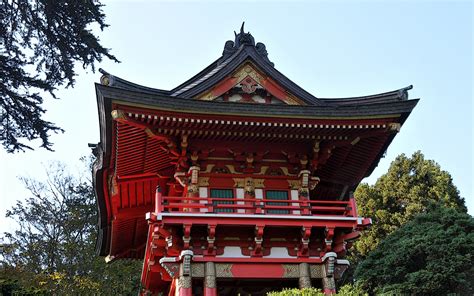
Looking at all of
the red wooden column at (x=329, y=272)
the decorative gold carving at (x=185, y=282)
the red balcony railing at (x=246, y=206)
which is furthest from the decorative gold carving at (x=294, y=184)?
the decorative gold carving at (x=185, y=282)

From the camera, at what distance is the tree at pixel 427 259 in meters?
22.4

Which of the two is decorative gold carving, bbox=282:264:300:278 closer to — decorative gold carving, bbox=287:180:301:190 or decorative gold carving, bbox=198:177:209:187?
decorative gold carving, bbox=287:180:301:190

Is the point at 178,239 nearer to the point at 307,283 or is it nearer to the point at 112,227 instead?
the point at 307,283

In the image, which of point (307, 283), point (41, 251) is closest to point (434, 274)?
point (307, 283)

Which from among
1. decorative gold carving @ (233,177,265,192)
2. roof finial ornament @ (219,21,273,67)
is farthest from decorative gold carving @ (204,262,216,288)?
roof finial ornament @ (219,21,273,67)

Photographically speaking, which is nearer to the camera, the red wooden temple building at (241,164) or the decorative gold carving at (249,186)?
the red wooden temple building at (241,164)

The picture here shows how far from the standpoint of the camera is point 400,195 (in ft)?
123

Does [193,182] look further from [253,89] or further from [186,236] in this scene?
[253,89]

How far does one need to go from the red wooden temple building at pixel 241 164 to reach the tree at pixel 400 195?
61.9ft

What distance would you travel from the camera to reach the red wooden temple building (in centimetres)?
1505

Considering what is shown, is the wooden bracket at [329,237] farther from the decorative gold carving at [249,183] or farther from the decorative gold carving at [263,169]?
the decorative gold carving at [263,169]

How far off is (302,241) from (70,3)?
9454 mm

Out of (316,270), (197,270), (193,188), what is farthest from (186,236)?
(316,270)

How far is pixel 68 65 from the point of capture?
49.1 ft
